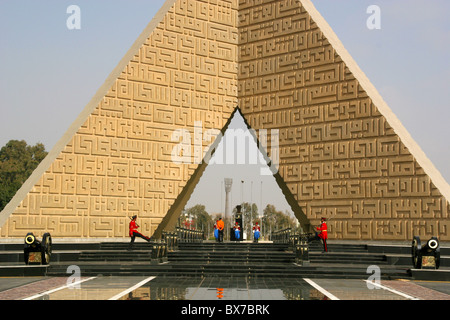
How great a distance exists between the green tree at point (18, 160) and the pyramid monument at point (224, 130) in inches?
1021

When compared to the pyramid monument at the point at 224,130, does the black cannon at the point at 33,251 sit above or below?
below

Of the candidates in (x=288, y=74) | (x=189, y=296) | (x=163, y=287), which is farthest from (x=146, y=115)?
(x=189, y=296)

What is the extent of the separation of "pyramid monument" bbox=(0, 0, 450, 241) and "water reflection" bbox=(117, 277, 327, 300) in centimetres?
706

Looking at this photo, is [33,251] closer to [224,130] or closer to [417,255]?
[417,255]

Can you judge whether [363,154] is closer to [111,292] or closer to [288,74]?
[288,74]

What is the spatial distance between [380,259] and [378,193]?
3.02 metres

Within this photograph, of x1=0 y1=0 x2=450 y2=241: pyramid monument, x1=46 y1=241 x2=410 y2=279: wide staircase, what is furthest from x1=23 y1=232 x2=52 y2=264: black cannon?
x1=0 y1=0 x2=450 y2=241: pyramid monument

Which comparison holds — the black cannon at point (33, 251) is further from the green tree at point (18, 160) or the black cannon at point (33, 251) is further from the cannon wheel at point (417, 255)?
the green tree at point (18, 160)

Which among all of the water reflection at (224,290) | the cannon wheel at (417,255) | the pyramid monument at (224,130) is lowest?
the water reflection at (224,290)

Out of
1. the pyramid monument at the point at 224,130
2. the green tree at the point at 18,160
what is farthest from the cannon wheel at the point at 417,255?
the green tree at the point at 18,160

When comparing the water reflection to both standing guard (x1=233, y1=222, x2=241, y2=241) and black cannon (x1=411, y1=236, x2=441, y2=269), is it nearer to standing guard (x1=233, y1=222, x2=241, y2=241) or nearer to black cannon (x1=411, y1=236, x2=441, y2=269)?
black cannon (x1=411, y1=236, x2=441, y2=269)

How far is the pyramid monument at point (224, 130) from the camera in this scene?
17.0 m

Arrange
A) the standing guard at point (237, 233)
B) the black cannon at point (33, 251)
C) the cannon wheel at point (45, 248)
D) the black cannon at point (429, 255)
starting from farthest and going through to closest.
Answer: the standing guard at point (237, 233) → the cannon wheel at point (45, 248) → the black cannon at point (33, 251) → the black cannon at point (429, 255)

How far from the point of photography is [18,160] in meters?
44.6
